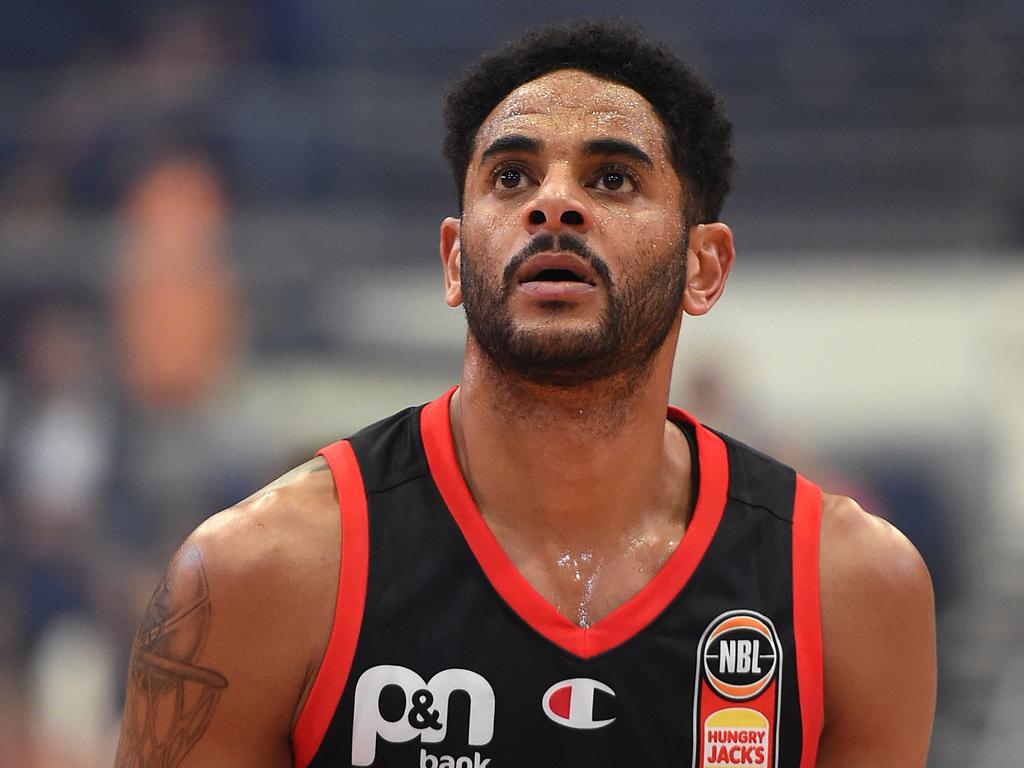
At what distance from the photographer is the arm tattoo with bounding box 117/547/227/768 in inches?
100.0

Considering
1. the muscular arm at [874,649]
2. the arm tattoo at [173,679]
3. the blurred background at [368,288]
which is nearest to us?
the arm tattoo at [173,679]

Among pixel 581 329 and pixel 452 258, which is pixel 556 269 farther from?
pixel 452 258

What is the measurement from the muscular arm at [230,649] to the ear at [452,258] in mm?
638

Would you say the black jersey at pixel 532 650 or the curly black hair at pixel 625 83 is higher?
the curly black hair at pixel 625 83

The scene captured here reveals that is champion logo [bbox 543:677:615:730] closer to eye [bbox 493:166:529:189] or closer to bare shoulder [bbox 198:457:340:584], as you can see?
bare shoulder [bbox 198:457:340:584]

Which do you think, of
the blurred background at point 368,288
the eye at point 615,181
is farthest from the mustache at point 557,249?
the blurred background at point 368,288

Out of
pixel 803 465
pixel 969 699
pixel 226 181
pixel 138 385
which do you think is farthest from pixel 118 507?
pixel 969 699

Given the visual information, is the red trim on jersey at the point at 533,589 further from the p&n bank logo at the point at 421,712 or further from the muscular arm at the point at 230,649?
the muscular arm at the point at 230,649

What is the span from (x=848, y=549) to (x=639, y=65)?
3.51 ft

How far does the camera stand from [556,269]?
2693 millimetres

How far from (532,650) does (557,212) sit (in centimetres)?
82

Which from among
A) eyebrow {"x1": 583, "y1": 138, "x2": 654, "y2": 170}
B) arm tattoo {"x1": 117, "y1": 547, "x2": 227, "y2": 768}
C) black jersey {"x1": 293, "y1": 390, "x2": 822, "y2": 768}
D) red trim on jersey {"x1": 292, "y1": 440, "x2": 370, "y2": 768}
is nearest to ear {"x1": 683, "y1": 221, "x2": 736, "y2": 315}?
eyebrow {"x1": 583, "y1": 138, "x2": 654, "y2": 170}

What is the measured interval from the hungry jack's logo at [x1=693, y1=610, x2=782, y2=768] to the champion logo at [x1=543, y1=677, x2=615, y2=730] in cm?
20

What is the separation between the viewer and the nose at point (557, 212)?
2688 mm
